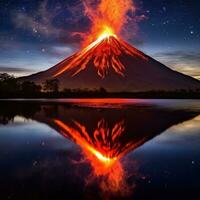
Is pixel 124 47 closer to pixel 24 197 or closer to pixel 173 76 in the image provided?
pixel 173 76

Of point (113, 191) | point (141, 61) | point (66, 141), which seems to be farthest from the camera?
point (141, 61)

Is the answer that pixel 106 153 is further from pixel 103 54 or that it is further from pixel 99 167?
pixel 103 54

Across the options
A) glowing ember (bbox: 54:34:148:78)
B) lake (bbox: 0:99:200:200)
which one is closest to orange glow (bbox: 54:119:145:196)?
lake (bbox: 0:99:200:200)

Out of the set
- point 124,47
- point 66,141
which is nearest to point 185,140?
point 66,141

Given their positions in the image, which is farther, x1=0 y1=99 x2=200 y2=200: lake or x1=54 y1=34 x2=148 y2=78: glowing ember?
x1=54 y1=34 x2=148 y2=78: glowing ember

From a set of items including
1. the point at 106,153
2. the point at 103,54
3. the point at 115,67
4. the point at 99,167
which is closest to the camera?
the point at 99,167

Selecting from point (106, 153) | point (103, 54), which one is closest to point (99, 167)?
point (106, 153)

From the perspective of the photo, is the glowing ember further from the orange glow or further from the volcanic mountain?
the orange glow

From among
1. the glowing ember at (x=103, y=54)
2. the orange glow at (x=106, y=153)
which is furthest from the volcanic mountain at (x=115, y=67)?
the orange glow at (x=106, y=153)
